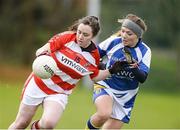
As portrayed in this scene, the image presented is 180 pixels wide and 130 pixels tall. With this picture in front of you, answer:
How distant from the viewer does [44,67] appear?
900cm

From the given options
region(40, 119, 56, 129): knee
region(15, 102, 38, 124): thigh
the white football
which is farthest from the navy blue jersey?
region(40, 119, 56, 129): knee

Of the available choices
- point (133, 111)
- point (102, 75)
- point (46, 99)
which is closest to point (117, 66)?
point (102, 75)

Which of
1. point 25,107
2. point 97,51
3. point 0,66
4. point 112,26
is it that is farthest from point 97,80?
point 0,66

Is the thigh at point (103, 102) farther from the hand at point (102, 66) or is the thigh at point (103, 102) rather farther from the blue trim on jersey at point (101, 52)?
the blue trim on jersey at point (101, 52)

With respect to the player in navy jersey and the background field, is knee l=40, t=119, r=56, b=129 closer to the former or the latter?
the player in navy jersey

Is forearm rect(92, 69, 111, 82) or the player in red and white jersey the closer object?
the player in red and white jersey

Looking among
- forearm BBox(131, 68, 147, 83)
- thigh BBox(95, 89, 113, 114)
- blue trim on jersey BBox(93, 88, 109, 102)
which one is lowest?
thigh BBox(95, 89, 113, 114)

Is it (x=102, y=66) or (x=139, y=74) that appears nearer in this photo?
(x=139, y=74)

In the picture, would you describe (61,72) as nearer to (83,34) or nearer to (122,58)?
(83,34)

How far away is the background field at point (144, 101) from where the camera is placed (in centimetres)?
1736

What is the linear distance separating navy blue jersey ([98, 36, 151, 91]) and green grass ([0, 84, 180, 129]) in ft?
14.7

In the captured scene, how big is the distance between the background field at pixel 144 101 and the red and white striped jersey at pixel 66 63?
5279 mm

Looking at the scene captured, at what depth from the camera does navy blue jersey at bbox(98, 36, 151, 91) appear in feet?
32.7

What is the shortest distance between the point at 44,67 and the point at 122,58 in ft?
4.76
